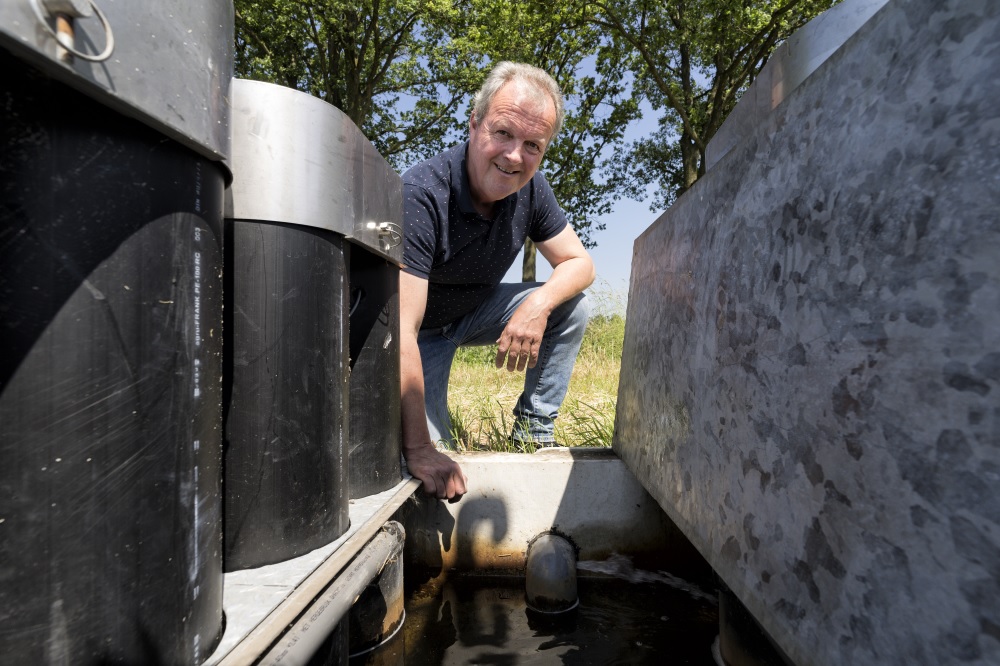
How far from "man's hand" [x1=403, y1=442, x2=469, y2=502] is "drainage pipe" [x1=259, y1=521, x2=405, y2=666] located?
0.58 metres

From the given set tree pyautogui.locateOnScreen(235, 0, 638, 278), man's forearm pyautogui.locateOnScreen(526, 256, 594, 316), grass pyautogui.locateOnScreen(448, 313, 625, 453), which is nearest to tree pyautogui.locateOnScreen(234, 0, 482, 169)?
tree pyautogui.locateOnScreen(235, 0, 638, 278)

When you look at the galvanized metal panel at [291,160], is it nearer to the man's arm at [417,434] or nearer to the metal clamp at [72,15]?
the metal clamp at [72,15]

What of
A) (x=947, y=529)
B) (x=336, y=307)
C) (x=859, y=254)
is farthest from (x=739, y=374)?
(x=336, y=307)

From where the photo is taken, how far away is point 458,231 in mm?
2572

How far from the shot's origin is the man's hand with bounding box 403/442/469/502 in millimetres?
2127

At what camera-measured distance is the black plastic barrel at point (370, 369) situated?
173cm

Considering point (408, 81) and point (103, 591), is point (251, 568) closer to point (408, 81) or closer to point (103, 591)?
point (103, 591)

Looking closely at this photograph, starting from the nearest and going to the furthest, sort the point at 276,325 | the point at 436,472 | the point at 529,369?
the point at 276,325 < the point at 436,472 < the point at 529,369

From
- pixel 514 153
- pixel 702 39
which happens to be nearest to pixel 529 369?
pixel 514 153

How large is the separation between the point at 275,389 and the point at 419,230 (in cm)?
126

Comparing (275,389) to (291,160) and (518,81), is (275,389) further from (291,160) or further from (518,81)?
(518,81)

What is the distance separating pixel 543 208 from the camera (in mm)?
2832

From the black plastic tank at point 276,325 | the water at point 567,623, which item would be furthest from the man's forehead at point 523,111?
the water at point 567,623

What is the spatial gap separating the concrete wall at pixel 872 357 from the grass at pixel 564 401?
1.85 metres
